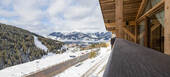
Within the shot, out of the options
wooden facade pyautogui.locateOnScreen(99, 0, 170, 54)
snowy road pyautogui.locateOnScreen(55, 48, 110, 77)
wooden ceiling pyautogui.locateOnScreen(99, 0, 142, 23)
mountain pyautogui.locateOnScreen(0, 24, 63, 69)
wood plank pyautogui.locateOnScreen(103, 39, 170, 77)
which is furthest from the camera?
mountain pyautogui.locateOnScreen(0, 24, 63, 69)

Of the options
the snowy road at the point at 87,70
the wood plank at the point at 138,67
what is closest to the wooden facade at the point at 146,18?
the wood plank at the point at 138,67

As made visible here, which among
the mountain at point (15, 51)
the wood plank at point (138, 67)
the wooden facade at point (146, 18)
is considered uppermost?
the wooden facade at point (146, 18)

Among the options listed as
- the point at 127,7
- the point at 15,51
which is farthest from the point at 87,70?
the point at 15,51

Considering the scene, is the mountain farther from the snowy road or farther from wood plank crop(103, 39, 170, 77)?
wood plank crop(103, 39, 170, 77)

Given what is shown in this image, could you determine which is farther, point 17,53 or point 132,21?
point 17,53

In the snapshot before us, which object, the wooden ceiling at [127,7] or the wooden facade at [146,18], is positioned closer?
the wooden facade at [146,18]

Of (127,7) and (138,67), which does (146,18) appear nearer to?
(127,7)

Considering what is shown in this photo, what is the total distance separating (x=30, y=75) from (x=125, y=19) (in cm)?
1285

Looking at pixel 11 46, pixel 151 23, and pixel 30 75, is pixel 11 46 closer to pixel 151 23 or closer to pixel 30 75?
pixel 30 75

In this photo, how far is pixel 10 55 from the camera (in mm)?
40000

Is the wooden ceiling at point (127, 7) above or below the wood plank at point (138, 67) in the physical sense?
above

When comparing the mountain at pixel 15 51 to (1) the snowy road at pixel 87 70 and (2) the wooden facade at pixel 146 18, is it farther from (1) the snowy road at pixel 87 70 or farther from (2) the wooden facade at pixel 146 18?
(2) the wooden facade at pixel 146 18

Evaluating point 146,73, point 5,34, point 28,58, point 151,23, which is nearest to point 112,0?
point 151,23

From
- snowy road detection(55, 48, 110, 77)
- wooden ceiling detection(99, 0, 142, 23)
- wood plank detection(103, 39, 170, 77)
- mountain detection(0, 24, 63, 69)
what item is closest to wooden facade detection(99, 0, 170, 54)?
wooden ceiling detection(99, 0, 142, 23)
